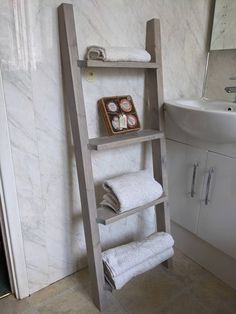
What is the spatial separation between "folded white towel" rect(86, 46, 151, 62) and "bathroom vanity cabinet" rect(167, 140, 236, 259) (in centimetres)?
53

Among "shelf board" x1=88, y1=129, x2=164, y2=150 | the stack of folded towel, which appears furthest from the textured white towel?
"shelf board" x1=88, y1=129, x2=164, y2=150

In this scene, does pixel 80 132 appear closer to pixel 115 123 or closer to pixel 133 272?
pixel 115 123

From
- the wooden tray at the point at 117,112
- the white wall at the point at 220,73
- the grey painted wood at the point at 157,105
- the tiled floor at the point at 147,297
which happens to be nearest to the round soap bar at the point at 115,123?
the wooden tray at the point at 117,112

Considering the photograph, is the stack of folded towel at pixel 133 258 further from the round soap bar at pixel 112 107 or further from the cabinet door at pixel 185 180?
the round soap bar at pixel 112 107

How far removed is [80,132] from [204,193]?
735mm

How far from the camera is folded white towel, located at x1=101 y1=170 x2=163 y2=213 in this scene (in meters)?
1.10

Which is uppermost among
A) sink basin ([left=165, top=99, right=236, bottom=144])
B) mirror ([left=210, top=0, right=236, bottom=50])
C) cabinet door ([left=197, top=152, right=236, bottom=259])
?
mirror ([left=210, top=0, right=236, bottom=50])

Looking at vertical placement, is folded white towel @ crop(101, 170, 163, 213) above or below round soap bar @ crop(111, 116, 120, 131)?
below

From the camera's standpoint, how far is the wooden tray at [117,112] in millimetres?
1135

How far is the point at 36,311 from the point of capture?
116 cm

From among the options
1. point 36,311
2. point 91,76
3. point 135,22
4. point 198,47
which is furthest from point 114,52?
point 36,311

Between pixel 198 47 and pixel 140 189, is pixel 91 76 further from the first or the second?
pixel 198 47

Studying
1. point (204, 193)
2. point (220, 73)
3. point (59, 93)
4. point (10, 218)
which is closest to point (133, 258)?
point (204, 193)

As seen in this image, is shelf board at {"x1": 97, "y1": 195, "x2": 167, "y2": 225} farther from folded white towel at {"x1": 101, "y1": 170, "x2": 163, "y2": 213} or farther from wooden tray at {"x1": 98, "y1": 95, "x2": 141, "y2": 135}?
wooden tray at {"x1": 98, "y1": 95, "x2": 141, "y2": 135}
